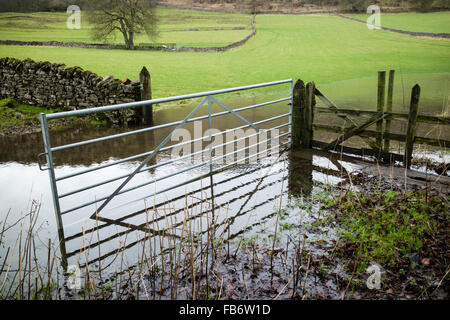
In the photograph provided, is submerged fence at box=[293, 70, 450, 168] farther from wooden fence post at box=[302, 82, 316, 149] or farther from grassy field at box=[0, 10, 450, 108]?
grassy field at box=[0, 10, 450, 108]

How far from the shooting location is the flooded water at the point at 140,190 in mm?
4953

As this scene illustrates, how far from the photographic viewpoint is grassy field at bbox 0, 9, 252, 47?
4441 centimetres

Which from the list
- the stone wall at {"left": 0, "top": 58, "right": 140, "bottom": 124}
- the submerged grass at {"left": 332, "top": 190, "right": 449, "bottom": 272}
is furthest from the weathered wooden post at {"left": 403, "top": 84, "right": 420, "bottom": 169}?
the stone wall at {"left": 0, "top": 58, "right": 140, "bottom": 124}

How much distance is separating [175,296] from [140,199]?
282cm

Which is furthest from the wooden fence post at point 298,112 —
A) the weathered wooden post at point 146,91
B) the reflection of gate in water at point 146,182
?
the weathered wooden post at point 146,91

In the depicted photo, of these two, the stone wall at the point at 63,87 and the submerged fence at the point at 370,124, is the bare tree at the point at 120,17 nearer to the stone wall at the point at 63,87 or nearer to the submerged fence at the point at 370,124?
the stone wall at the point at 63,87

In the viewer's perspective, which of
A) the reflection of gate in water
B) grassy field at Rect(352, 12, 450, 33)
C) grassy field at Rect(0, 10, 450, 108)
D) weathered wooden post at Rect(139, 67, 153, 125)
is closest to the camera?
the reflection of gate in water

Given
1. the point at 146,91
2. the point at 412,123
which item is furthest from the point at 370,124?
the point at 146,91

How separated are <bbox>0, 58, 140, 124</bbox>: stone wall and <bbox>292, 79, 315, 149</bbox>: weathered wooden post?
5.95 metres

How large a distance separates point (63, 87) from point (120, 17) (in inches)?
1409

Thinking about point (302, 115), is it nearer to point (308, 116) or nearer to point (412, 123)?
point (308, 116)
